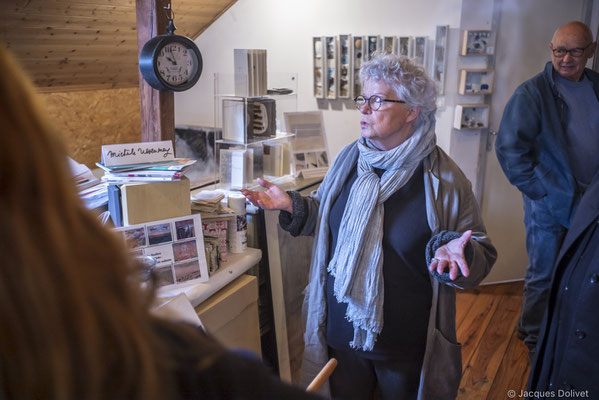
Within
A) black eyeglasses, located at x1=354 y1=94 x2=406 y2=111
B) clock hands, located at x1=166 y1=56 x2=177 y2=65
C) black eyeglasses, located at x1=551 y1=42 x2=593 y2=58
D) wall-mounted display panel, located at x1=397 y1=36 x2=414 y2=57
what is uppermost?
wall-mounted display panel, located at x1=397 y1=36 x2=414 y2=57

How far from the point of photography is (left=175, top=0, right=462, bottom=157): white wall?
3.46 metres

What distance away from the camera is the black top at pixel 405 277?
161cm

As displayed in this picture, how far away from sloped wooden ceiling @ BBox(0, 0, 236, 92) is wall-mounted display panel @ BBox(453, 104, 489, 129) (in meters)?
2.30

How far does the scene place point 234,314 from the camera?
1826mm

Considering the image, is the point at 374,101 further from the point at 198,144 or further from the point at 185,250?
the point at 198,144

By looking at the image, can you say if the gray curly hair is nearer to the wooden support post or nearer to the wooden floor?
the wooden support post

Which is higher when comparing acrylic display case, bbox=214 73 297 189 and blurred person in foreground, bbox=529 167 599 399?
acrylic display case, bbox=214 73 297 189

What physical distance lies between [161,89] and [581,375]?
5.77 ft

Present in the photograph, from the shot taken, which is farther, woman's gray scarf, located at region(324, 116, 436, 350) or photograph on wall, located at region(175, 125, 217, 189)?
photograph on wall, located at region(175, 125, 217, 189)

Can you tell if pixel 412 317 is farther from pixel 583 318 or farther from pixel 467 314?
pixel 467 314

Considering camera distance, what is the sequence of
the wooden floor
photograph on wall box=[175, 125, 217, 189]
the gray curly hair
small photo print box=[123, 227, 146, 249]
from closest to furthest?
small photo print box=[123, 227, 146, 249]
the gray curly hair
the wooden floor
photograph on wall box=[175, 125, 217, 189]

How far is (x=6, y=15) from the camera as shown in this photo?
3080mm

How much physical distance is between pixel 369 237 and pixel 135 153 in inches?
32.8

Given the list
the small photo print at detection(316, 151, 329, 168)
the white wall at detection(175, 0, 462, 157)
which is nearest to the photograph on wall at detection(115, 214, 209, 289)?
the small photo print at detection(316, 151, 329, 168)
